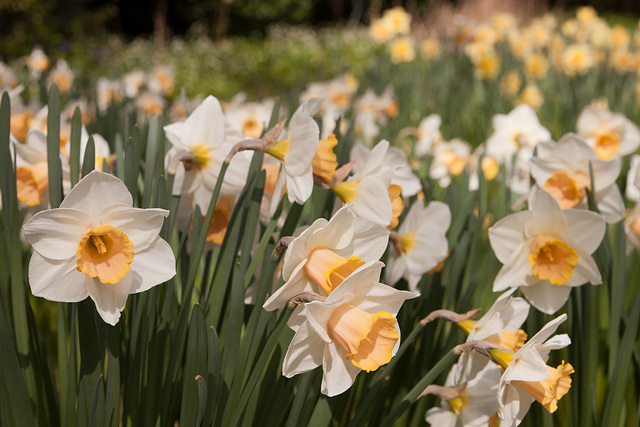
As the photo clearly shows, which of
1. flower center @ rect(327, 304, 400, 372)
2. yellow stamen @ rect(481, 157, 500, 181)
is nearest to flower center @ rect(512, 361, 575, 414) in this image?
flower center @ rect(327, 304, 400, 372)

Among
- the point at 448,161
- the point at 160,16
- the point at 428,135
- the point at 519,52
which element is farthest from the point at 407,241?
the point at 160,16

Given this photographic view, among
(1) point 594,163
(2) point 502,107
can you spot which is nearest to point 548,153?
(1) point 594,163

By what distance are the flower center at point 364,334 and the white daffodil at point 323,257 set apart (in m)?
0.04

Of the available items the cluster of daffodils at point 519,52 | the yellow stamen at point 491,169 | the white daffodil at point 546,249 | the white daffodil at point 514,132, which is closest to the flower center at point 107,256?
the white daffodil at point 546,249

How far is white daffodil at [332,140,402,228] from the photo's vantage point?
0.89 meters

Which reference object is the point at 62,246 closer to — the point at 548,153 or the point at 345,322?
the point at 345,322

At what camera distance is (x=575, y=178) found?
1.17m

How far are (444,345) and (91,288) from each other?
2.09 ft

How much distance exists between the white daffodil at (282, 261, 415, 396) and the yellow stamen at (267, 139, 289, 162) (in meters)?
0.27

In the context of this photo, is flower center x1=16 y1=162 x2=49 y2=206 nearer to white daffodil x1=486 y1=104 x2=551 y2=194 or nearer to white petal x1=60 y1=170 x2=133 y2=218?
white petal x1=60 y1=170 x2=133 y2=218

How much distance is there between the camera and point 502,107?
3188 millimetres

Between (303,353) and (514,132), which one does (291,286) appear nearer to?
(303,353)

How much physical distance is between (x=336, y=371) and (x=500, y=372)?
0.34m

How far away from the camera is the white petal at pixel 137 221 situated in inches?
27.9
